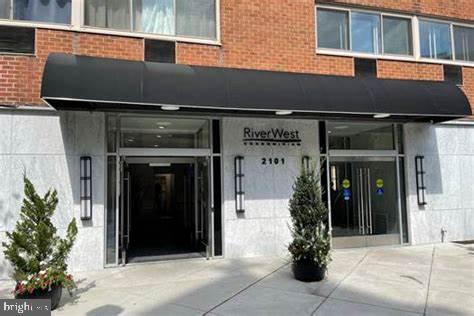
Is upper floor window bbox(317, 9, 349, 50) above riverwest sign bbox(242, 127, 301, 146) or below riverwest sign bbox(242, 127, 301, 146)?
above

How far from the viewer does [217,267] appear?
7.73 m

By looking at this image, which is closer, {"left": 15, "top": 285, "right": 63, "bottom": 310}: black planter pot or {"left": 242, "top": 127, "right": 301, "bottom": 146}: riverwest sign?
{"left": 15, "top": 285, "right": 63, "bottom": 310}: black planter pot

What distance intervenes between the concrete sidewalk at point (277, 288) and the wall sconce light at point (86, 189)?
1206mm

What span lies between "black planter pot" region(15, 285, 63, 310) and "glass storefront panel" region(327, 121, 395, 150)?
Answer: 6639 mm

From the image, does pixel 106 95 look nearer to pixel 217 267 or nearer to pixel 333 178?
pixel 217 267

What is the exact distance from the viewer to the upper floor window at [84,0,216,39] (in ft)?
26.3

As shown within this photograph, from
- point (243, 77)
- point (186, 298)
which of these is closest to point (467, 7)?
point (243, 77)

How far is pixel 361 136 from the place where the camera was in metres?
9.70

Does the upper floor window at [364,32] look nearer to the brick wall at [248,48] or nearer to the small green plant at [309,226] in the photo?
the brick wall at [248,48]

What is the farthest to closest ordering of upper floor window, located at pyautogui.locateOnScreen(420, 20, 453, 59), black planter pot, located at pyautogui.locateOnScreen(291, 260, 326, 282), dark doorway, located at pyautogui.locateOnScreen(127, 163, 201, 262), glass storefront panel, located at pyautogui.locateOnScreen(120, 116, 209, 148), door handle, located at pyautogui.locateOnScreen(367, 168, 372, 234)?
upper floor window, located at pyautogui.locateOnScreen(420, 20, 453, 59), door handle, located at pyautogui.locateOnScreen(367, 168, 372, 234), dark doorway, located at pyautogui.locateOnScreen(127, 163, 201, 262), glass storefront panel, located at pyautogui.locateOnScreen(120, 116, 209, 148), black planter pot, located at pyautogui.locateOnScreen(291, 260, 326, 282)

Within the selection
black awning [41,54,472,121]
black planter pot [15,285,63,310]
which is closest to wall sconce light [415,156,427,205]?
black awning [41,54,472,121]

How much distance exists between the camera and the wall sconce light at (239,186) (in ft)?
27.9

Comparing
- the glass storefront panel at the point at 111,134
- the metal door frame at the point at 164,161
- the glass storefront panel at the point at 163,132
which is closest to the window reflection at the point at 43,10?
the glass storefront panel at the point at 111,134

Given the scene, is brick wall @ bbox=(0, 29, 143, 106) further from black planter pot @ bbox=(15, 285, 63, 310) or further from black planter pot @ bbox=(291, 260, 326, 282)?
black planter pot @ bbox=(291, 260, 326, 282)
